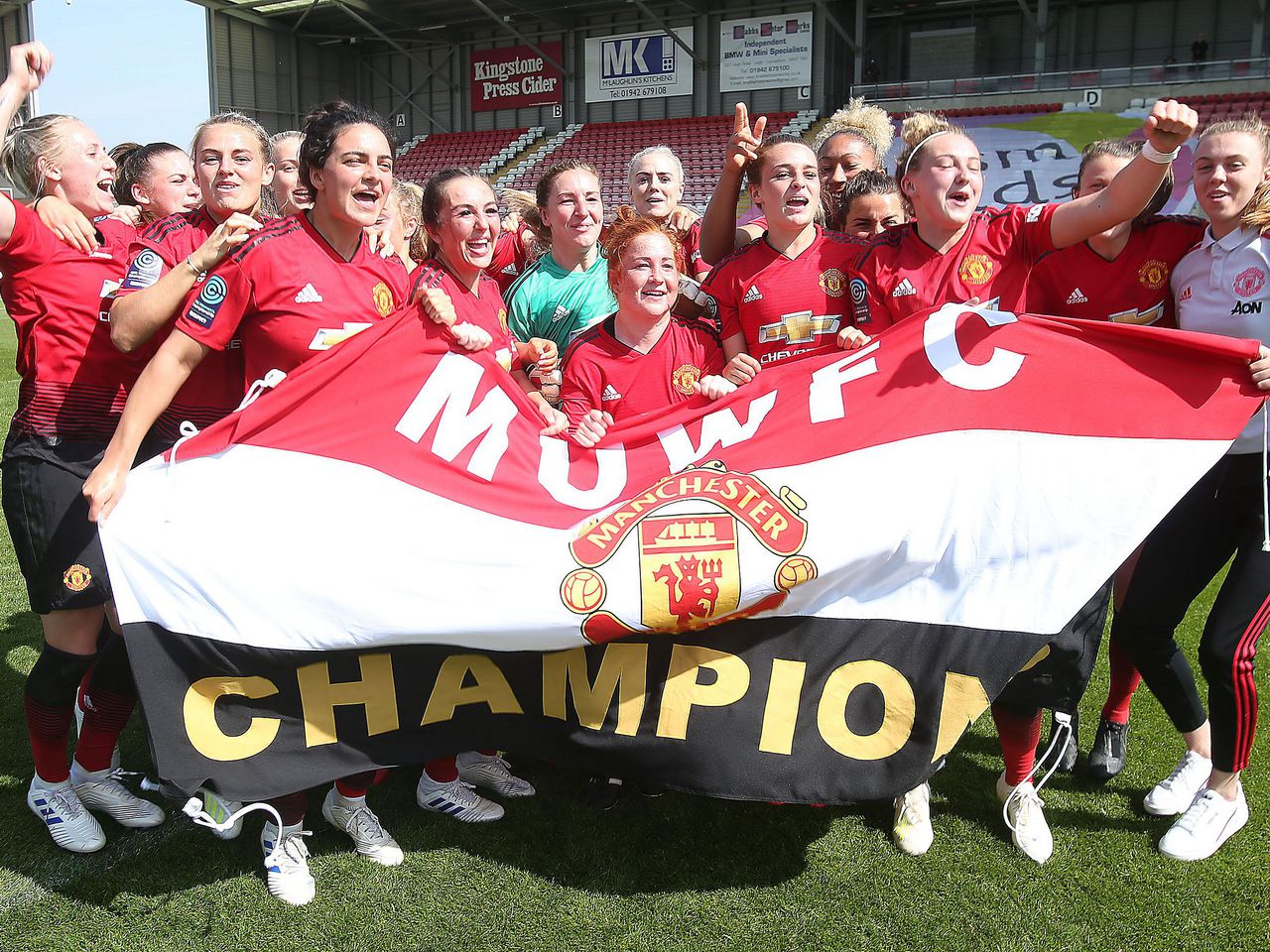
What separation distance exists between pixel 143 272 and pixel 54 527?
0.84m

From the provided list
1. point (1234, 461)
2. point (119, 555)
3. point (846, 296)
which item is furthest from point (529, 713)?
point (1234, 461)

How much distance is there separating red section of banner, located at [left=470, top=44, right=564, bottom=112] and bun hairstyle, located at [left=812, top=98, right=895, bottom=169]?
85.9ft

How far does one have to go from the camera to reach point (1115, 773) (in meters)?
3.61

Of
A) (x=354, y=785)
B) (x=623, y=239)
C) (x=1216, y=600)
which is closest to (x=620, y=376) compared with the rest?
(x=623, y=239)

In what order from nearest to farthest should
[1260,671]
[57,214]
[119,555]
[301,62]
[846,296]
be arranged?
[119,555]
[57,214]
[846,296]
[1260,671]
[301,62]

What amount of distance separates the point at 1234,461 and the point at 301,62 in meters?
→ 34.2

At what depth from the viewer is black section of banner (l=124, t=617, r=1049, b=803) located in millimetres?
2777

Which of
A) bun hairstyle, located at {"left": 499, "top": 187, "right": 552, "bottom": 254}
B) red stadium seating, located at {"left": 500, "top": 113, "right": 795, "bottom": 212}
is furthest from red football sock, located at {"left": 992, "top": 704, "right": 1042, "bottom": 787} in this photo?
red stadium seating, located at {"left": 500, "top": 113, "right": 795, "bottom": 212}

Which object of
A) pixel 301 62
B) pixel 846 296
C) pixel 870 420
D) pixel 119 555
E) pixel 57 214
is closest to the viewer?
pixel 119 555

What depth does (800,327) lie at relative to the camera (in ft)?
11.3

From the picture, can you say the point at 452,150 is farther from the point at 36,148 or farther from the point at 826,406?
the point at 826,406

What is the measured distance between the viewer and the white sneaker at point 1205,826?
3.12m

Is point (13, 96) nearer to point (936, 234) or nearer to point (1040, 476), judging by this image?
point (936, 234)

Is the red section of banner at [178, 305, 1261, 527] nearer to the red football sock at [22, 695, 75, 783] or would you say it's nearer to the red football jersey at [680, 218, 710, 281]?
the red football sock at [22, 695, 75, 783]
